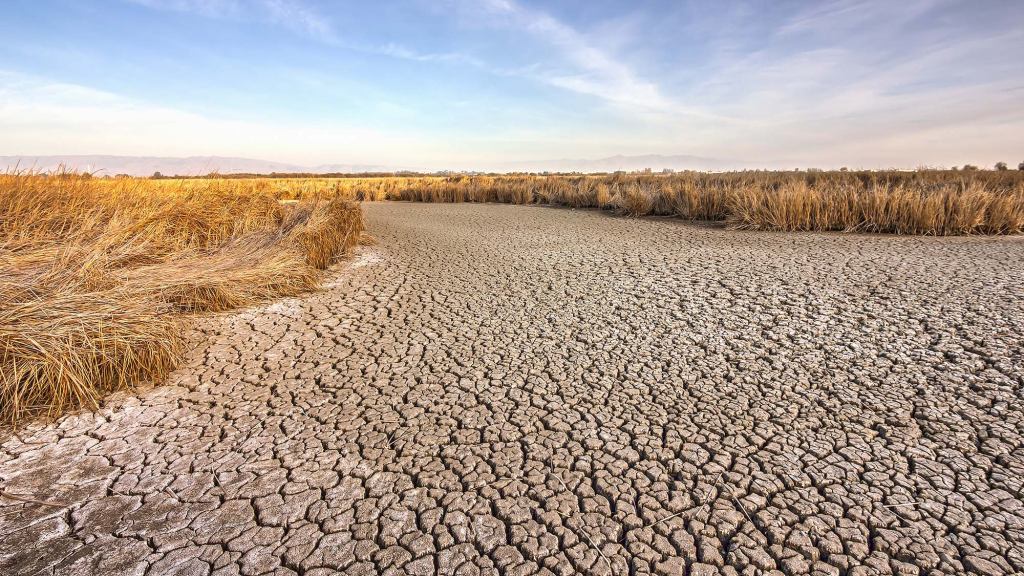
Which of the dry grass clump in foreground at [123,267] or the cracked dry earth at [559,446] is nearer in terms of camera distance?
the cracked dry earth at [559,446]

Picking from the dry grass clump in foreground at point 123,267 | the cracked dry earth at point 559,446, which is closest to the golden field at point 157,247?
the dry grass clump in foreground at point 123,267

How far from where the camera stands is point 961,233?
655cm

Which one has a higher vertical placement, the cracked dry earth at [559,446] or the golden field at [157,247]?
the golden field at [157,247]

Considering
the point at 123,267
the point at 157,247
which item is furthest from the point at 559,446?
the point at 157,247

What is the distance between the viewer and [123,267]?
4.00 meters

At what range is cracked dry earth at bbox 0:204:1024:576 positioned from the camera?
1504 millimetres

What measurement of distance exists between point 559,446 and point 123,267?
3.80 m

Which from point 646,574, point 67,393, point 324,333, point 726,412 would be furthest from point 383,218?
point 646,574

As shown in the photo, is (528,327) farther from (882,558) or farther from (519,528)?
(882,558)

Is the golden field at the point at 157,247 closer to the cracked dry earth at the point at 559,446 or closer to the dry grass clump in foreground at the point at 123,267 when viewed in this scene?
the dry grass clump in foreground at the point at 123,267

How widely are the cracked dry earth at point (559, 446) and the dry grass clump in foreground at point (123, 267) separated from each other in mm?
211

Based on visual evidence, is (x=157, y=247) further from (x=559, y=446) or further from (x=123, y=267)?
(x=559, y=446)

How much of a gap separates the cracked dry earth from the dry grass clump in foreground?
21 cm

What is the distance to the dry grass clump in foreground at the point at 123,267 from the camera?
2.39 m
